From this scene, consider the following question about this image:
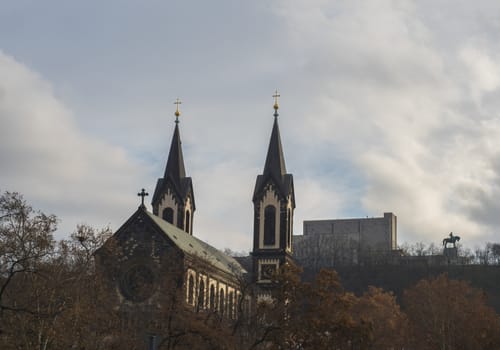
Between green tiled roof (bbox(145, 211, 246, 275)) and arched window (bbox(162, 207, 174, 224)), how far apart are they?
4.03 metres

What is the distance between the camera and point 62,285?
40.1m

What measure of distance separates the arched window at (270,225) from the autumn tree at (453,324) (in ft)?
57.7

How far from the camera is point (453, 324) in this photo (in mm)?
65875

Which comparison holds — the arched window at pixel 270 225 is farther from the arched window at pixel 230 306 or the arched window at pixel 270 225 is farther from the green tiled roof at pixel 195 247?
the arched window at pixel 230 306

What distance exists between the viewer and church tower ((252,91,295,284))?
8200 cm

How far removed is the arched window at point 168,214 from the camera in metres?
85.2

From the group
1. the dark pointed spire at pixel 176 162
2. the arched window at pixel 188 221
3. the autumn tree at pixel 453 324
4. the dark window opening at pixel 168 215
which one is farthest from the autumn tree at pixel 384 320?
the dark pointed spire at pixel 176 162

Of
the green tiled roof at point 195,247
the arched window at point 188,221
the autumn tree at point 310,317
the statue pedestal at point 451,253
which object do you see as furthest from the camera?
the statue pedestal at point 451,253

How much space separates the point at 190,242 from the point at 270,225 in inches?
417

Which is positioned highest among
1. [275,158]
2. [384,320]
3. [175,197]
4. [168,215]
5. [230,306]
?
[275,158]

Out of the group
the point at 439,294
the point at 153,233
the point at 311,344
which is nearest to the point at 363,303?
the point at 439,294

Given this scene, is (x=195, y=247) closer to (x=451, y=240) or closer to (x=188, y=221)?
(x=188, y=221)

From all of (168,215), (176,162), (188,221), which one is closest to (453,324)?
(188,221)

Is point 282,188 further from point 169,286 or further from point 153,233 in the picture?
point 169,286
